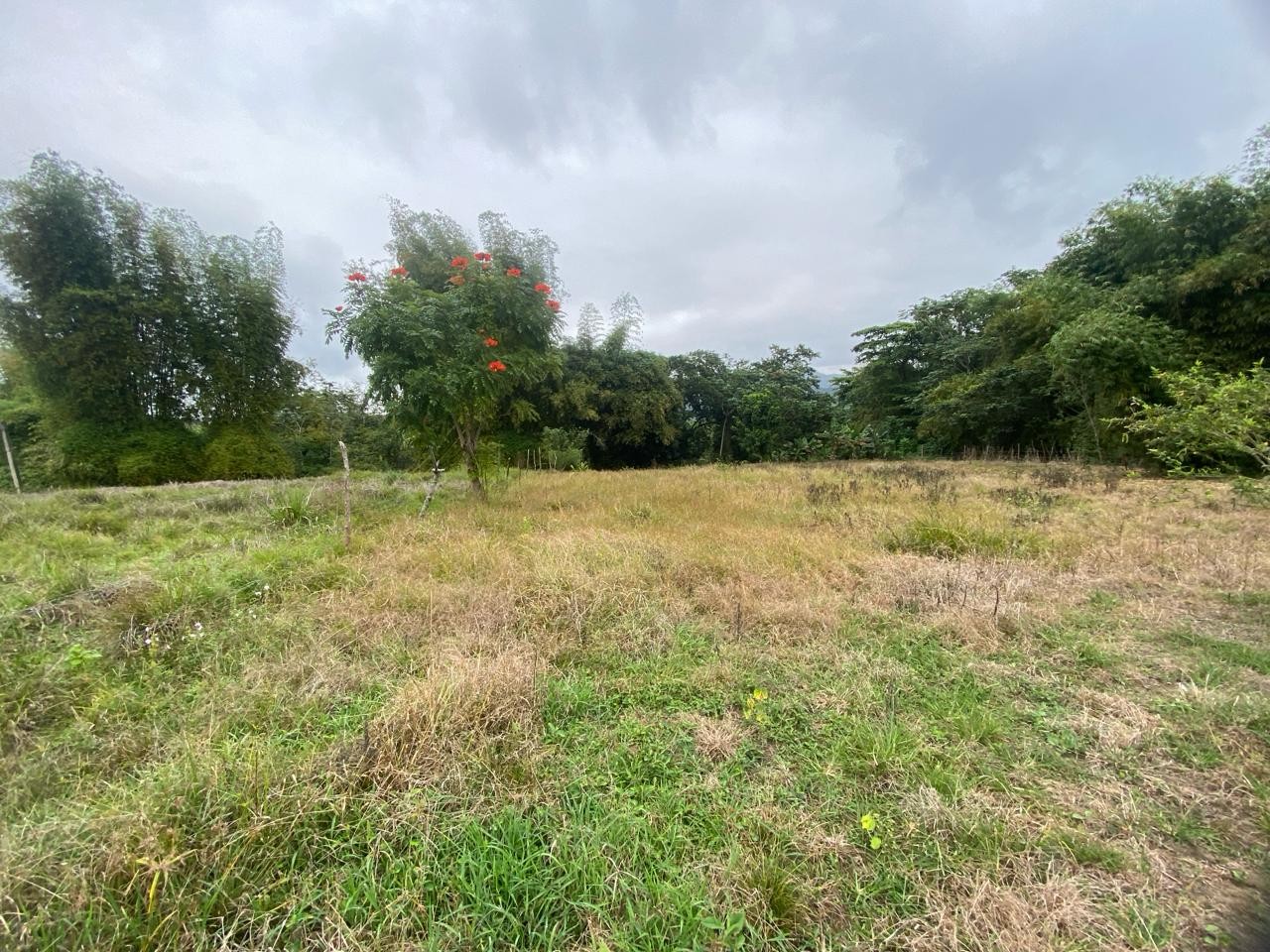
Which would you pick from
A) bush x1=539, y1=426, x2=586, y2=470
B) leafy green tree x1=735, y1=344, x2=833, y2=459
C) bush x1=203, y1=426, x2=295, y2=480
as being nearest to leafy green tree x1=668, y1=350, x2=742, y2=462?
leafy green tree x1=735, y1=344, x2=833, y2=459

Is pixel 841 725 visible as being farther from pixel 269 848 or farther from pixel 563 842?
pixel 269 848

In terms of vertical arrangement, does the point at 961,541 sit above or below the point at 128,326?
below

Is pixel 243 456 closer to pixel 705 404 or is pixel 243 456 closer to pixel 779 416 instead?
pixel 705 404

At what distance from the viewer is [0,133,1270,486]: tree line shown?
223 inches

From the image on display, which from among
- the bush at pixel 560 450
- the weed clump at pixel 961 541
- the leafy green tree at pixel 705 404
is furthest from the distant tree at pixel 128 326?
the weed clump at pixel 961 541

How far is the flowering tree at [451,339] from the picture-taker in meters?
4.91

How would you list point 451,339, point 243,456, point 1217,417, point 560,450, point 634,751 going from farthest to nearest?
point 560,450 → point 243,456 → point 451,339 → point 1217,417 → point 634,751

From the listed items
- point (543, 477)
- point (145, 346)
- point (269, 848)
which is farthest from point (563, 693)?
point (145, 346)

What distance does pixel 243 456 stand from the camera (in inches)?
483

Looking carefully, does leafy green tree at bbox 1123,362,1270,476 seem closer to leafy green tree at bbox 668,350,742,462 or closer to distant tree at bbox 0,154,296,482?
leafy green tree at bbox 668,350,742,462

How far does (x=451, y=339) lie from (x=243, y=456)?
11313mm

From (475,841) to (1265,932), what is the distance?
1.96 metres

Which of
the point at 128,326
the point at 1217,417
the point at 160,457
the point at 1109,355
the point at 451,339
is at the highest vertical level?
the point at 128,326

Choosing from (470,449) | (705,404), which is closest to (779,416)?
(705,404)
